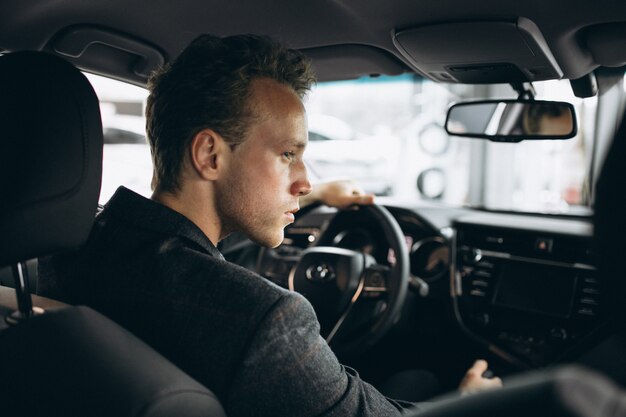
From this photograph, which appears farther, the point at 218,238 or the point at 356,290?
the point at 356,290

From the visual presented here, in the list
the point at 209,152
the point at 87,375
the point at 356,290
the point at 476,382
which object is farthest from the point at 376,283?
the point at 87,375

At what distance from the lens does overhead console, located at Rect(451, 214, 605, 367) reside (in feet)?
8.82

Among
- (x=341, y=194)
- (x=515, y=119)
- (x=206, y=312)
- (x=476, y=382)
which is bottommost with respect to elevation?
(x=476, y=382)

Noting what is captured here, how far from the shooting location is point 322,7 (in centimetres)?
196

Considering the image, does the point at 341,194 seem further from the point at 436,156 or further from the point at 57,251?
the point at 436,156

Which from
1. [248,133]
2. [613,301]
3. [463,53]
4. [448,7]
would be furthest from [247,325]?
[463,53]

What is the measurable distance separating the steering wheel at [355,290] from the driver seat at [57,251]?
1.34 meters

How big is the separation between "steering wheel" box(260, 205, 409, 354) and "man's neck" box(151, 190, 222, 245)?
3.48 ft

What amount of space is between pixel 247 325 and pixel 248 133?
56cm

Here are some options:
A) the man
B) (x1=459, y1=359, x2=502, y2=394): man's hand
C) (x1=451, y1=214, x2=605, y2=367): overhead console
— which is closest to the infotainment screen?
(x1=451, y1=214, x2=605, y2=367): overhead console

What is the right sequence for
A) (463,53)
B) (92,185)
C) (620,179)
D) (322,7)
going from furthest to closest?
(463,53)
(322,7)
(92,185)
(620,179)

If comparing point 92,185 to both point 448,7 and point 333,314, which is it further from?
point 333,314

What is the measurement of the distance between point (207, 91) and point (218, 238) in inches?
14.2

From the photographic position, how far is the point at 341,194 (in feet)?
9.00
